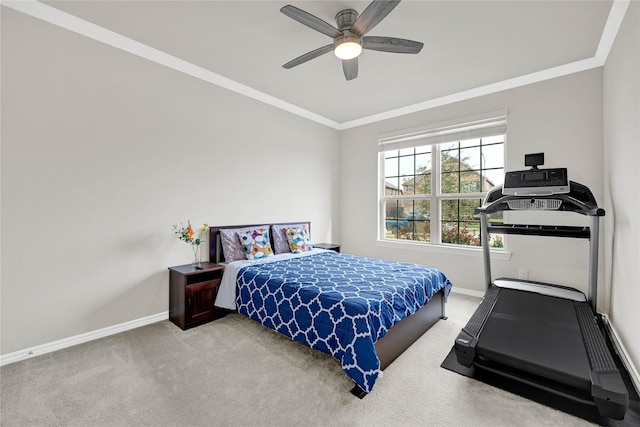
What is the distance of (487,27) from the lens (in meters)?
2.49

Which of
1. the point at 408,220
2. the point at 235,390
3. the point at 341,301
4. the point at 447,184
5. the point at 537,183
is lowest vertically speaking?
the point at 235,390

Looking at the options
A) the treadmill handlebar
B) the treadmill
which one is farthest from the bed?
the treadmill handlebar

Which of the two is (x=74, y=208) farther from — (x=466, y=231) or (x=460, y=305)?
(x=466, y=231)

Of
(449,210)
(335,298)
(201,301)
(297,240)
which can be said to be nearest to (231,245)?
(201,301)

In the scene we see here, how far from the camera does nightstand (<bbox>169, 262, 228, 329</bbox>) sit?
9.23 ft

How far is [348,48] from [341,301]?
78.5 inches

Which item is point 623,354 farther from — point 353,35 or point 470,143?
point 353,35

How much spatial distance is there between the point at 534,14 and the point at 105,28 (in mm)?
A: 3710

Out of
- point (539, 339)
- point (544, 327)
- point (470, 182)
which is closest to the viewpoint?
point (539, 339)

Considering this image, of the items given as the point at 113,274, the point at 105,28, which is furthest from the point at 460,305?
the point at 105,28

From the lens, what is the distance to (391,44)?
90.1 inches

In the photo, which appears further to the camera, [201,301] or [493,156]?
[493,156]

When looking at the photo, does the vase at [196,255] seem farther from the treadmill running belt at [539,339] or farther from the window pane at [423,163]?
the window pane at [423,163]

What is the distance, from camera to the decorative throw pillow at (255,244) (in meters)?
3.45
